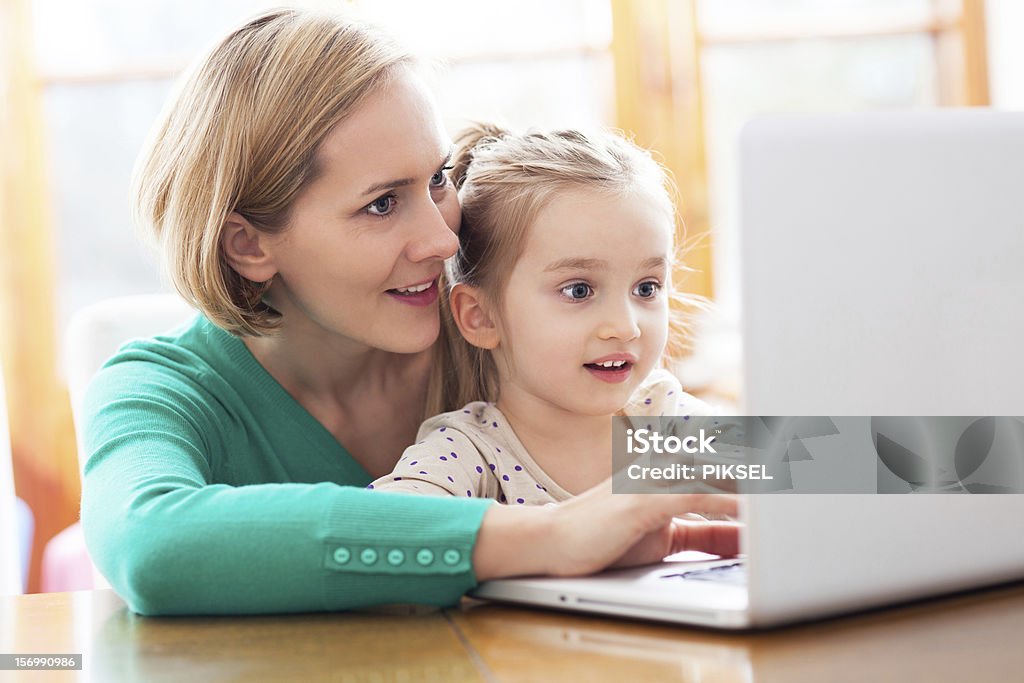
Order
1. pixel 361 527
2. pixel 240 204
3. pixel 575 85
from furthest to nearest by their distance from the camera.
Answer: pixel 575 85 → pixel 240 204 → pixel 361 527

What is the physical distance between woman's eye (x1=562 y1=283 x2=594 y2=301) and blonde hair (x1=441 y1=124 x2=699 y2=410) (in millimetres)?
71

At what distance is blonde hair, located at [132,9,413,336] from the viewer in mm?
1105

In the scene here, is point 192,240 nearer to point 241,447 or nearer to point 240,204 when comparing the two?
point 240,204

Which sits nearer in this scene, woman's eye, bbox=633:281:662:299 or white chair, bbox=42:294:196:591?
woman's eye, bbox=633:281:662:299

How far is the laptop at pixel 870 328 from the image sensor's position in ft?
2.06

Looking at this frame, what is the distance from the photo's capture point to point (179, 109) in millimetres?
1186

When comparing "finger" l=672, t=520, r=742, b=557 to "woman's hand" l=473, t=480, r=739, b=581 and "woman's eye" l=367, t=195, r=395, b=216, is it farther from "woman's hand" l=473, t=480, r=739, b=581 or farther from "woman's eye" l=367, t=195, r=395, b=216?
"woman's eye" l=367, t=195, r=395, b=216

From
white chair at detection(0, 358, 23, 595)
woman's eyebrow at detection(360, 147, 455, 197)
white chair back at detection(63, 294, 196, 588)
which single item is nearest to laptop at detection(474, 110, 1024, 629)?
woman's eyebrow at detection(360, 147, 455, 197)

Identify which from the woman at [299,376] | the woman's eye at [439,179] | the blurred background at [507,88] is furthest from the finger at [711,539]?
the blurred background at [507,88]

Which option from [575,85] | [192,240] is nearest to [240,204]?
[192,240]

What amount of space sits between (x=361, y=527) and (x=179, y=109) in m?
0.60

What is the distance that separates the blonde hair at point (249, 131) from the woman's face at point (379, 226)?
0.02 m

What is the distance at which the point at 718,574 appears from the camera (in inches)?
30.5

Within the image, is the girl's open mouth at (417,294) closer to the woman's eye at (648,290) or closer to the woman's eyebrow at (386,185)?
the woman's eyebrow at (386,185)
